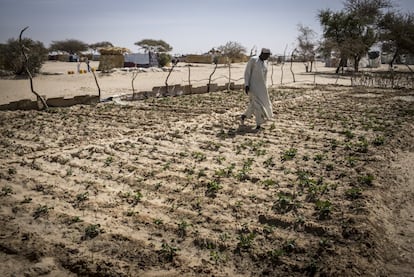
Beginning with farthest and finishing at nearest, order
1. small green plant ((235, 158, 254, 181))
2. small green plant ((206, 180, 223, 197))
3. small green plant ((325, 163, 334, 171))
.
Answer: small green plant ((325, 163, 334, 171)), small green plant ((235, 158, 254, 181)), small green plant ((206, 180, 223, 197))

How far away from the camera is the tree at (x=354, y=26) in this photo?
26219 mm

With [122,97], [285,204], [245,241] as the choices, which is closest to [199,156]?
[285,204]

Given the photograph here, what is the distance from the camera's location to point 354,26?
1053 inches

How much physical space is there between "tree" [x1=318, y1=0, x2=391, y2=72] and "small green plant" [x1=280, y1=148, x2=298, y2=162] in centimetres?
2261

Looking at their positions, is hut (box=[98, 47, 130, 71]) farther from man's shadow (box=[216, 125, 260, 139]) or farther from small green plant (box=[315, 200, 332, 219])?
small green plant (box=[315, 200, 332, 219])

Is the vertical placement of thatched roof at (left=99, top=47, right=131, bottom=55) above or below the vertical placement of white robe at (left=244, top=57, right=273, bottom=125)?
above

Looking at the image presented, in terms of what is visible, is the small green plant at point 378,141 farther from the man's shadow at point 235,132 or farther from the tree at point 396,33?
the tree at point 396,33

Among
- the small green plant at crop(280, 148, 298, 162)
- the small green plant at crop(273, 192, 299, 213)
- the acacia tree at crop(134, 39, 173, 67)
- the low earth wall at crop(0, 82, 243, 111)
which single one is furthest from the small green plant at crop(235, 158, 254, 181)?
the acacia tree at crop(134, 39, 173, 67)

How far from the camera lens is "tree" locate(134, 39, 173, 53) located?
43.7 metres

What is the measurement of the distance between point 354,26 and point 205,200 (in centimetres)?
2854

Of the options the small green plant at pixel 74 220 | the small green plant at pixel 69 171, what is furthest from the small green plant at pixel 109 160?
the small green plant at pixel 74 220

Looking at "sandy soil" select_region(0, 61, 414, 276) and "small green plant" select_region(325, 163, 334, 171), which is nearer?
"sandy soil" select_region(0, 61, 414, 276)

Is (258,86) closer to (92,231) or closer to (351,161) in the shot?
(351,161)

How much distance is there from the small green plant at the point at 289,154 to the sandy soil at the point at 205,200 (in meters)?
0.05
